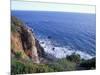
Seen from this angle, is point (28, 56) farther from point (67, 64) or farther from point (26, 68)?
point (67, 64)

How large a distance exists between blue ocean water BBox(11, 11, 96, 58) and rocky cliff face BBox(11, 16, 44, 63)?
0.18 ft

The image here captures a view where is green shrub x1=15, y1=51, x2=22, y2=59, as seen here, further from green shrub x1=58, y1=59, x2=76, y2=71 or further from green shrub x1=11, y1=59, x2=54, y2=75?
green shrub x1=58, y1=59, x2=76, y2=71

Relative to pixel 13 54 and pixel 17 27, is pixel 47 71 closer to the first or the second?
pixel 13 54

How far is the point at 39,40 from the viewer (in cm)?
251

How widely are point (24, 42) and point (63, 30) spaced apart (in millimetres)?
482

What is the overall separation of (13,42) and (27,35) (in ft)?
0.58

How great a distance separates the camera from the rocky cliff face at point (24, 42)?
2.40 m

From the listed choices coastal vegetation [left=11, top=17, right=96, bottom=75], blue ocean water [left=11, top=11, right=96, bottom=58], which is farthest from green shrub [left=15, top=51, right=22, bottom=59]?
blue ocean water [left=11, top=11, right=96, bottom=58]

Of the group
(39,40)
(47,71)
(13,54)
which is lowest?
(47,71)

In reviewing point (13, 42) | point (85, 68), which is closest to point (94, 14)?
point (85, 68)

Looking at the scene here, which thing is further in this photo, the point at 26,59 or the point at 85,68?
the point at 85,68

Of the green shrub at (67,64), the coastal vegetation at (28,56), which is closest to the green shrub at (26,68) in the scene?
the coastal vegetation at (28,56)

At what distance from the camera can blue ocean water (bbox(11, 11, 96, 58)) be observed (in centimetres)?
250

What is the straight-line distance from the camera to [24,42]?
246cm
